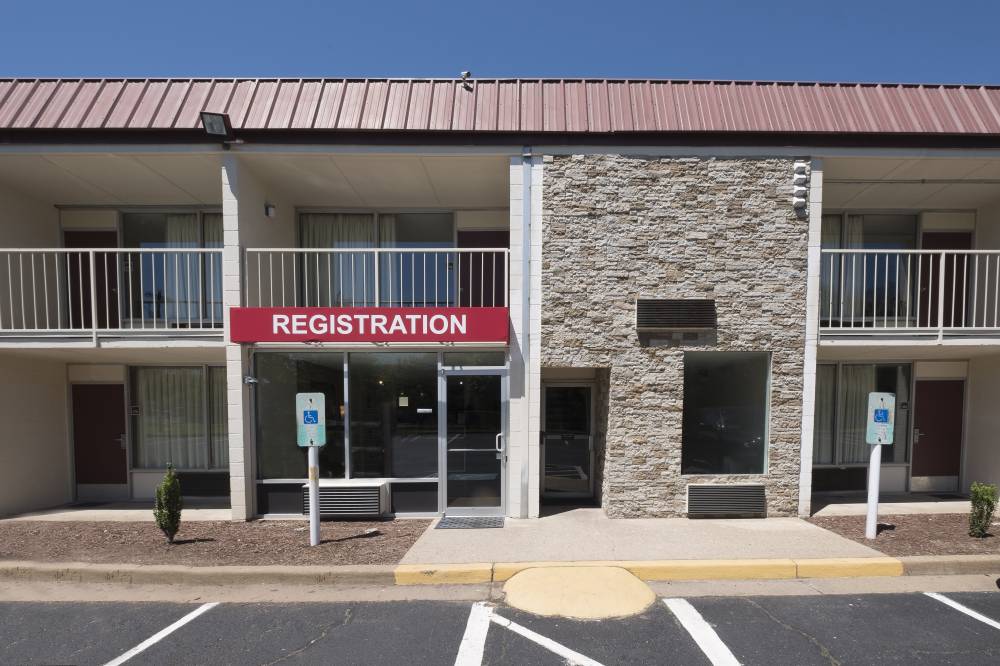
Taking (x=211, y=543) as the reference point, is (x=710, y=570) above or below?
above

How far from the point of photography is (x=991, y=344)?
7.15 meters

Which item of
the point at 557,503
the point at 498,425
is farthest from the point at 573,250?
the point at 557,503

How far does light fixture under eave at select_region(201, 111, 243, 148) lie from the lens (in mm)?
6457

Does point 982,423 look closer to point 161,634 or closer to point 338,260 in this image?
point 338,260

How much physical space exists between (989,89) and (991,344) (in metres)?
4.22

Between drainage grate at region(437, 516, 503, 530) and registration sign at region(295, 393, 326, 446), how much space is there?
225cm

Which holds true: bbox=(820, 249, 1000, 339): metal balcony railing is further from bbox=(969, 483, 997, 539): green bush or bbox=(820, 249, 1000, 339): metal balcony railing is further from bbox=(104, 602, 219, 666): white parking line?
bbox=(104, 602, 219, 666): white parking line

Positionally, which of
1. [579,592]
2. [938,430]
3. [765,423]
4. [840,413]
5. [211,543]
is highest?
[765,423]

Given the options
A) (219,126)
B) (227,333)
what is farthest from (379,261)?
(219,126)

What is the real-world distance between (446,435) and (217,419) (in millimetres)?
4831

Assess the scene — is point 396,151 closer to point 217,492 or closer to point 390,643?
point 390,643

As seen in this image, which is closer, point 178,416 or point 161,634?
point 161,634

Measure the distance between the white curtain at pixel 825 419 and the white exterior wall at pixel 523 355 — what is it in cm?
587

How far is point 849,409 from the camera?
8828 mm
